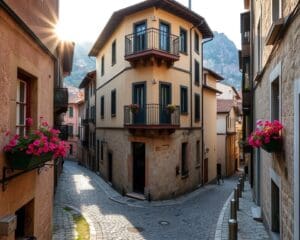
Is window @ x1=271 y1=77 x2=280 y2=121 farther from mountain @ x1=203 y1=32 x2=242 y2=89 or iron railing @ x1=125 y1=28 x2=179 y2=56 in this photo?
mountain @ x1=203 y1=32 x2=242 y2=89

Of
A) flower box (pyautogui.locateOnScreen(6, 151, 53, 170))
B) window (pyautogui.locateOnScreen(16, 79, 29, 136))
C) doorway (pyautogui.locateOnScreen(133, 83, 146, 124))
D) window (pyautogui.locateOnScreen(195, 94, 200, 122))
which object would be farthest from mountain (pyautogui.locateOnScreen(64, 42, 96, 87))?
flower box (pyautogui.locateOnScreen(6, 151, 53, 170))

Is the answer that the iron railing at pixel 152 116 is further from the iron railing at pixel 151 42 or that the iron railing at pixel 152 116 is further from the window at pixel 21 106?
the window at pixel 21 106

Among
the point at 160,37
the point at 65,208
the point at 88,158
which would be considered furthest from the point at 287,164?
the point at 88,158

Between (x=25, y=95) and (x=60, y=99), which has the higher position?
(x=60, y=99)

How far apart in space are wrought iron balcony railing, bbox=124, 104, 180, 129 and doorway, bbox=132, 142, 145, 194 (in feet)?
4.83

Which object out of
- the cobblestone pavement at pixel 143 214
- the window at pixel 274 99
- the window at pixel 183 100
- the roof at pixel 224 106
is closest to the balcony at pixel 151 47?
the window at pixel 183 100

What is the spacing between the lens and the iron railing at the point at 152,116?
673 inches

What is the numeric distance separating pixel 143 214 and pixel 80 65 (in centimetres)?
15015

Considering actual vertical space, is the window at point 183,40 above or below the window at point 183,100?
above

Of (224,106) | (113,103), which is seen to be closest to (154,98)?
(113,103)

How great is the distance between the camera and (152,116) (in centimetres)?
1711

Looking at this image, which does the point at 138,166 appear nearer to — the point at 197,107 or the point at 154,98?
the point at 154,98

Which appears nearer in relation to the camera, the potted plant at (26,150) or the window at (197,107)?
the potted plant at (26,150)

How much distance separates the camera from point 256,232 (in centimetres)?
949
